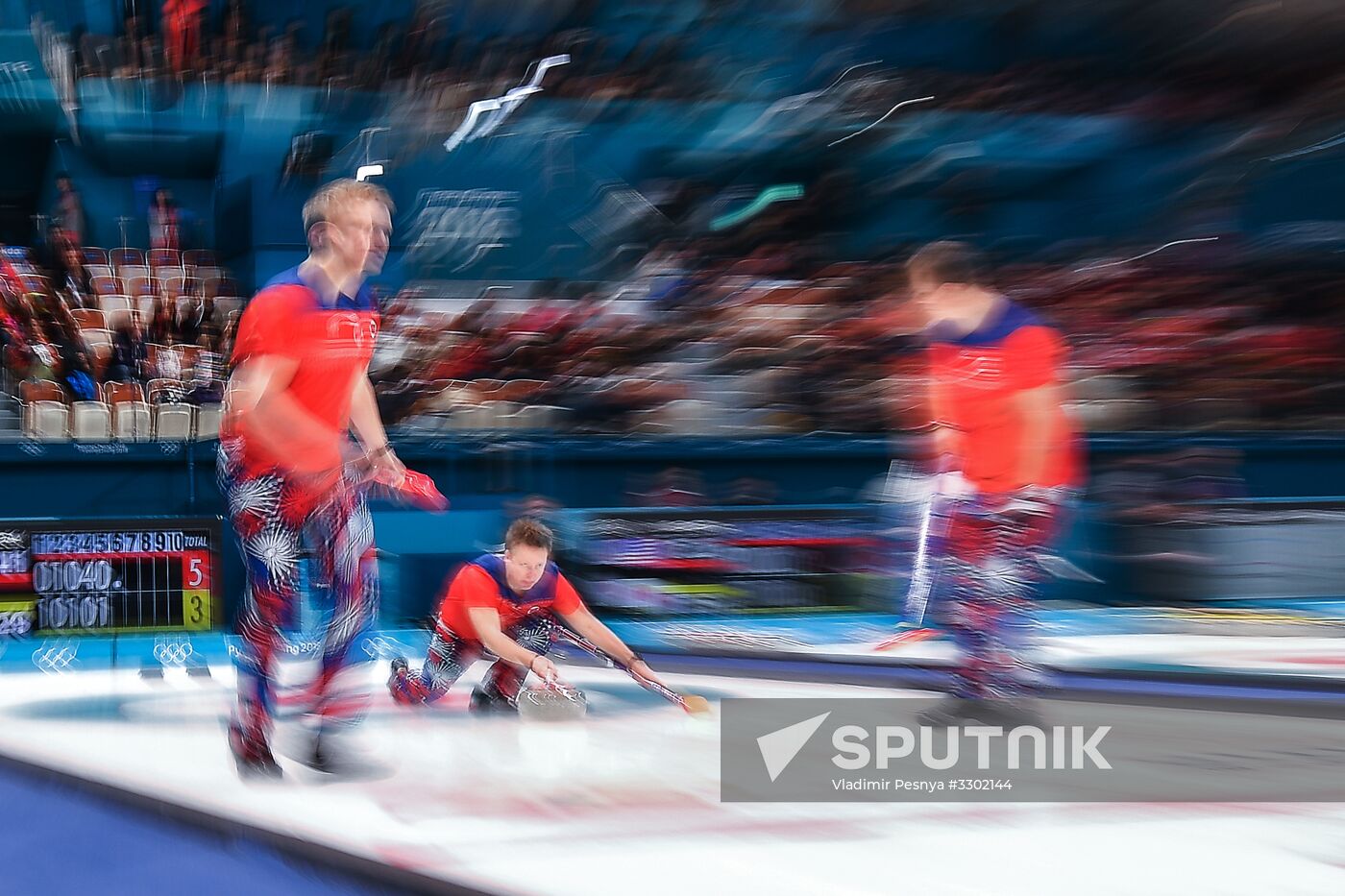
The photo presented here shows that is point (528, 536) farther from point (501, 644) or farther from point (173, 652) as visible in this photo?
point (173, 652)

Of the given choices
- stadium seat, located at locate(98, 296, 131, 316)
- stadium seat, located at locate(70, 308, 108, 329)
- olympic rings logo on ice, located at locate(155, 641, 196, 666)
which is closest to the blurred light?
stadium seat, located at locate(98, 296, 131, 316)

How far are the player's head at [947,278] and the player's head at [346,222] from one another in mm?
1426

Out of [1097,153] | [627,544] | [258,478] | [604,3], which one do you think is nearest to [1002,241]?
[1097,153]

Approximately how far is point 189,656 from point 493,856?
12.4 ft

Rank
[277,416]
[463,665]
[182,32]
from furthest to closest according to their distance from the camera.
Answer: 1. [182,32]
2. [463,665]
3. [277,416]

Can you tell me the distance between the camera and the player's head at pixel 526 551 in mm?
3805

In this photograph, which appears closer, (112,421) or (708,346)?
(112,421)

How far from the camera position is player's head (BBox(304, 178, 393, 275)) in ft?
10.0

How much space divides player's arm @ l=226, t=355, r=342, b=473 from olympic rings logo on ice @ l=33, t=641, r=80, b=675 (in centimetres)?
301

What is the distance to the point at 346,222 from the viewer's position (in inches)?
121

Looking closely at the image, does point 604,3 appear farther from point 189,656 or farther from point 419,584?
point 189,656

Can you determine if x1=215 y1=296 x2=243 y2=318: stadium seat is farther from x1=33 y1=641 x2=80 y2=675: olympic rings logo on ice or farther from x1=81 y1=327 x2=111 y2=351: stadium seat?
x1=33 y1=641 x2=80 y2=675: olympic rings logo on ice

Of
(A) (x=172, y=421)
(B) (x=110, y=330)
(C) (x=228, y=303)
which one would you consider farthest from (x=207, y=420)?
(C) (x=228, y=303)

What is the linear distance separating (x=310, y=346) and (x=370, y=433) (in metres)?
0.34
